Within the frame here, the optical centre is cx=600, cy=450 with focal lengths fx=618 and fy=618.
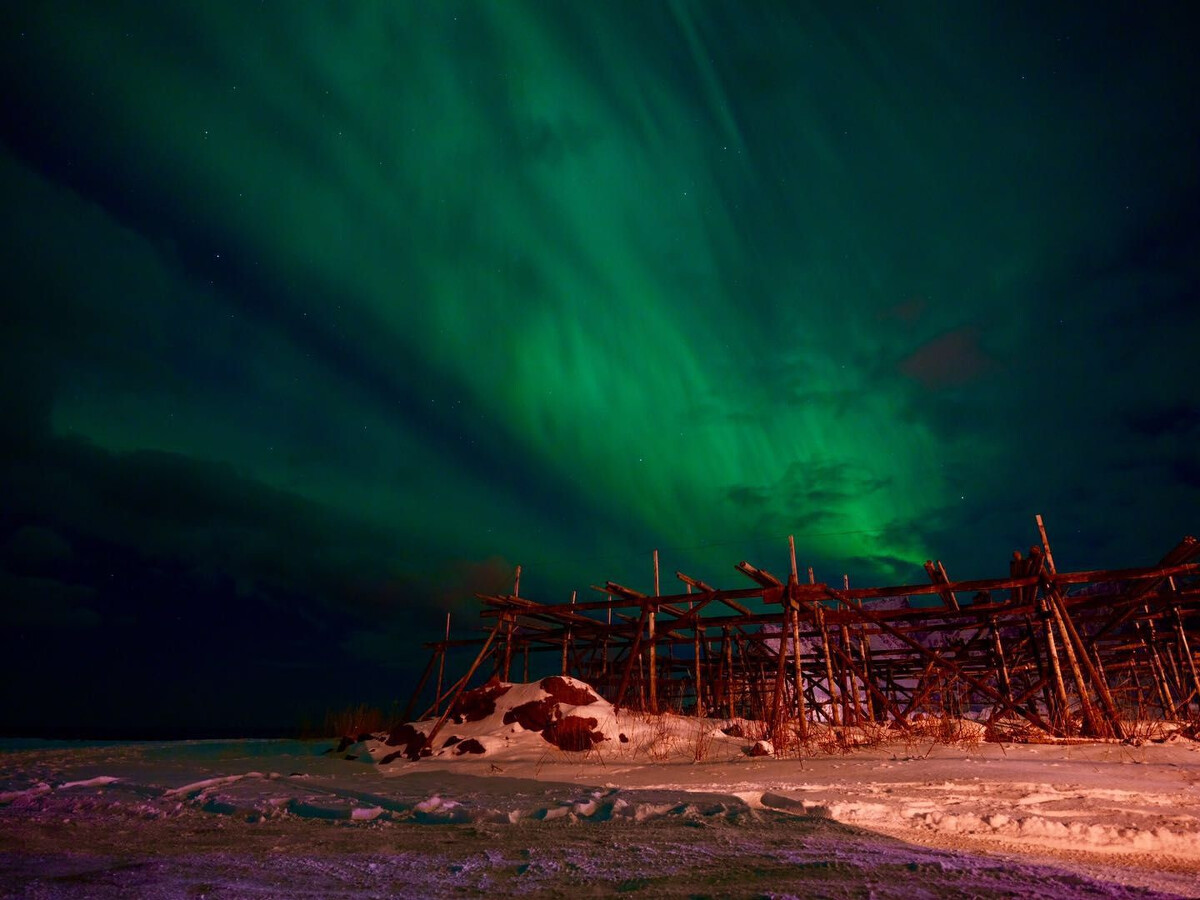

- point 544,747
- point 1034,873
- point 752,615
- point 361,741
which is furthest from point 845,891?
point 361,741

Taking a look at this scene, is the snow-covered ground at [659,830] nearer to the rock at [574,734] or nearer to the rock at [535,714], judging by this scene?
the rock at [574,734]

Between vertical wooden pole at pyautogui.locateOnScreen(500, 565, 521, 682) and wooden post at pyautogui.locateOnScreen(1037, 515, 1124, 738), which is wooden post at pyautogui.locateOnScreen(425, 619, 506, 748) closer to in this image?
vertical wooden pole at pyautogui.locateOnScreen(500, 565, 521, 682)

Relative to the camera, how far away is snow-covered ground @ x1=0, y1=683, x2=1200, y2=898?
3.43m

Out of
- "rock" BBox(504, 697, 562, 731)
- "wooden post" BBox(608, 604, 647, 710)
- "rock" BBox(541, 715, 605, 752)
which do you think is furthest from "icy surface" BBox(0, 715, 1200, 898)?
"wooden post" BBox(608, 604, 647, 710)

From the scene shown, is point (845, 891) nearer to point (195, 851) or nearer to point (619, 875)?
point (619, 875)

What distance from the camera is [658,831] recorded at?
483 cm

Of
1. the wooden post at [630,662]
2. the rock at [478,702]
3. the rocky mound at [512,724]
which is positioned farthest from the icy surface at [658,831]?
the rock at [478,702]

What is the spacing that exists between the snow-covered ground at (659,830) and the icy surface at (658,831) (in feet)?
0.09

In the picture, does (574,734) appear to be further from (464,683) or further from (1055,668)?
(1055,668)

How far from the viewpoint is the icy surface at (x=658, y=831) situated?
11.2 ft

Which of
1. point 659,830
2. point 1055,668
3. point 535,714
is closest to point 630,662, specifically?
point 535,714

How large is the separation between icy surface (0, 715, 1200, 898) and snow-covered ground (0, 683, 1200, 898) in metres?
0.03

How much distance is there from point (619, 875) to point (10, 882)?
140 inches

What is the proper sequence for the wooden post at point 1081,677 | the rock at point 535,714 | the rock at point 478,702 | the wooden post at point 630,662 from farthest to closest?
the rock at point 478,702 < the wooden post at point 630,662 < the rock at point 535,714 < the wooden post at point 1081,677
